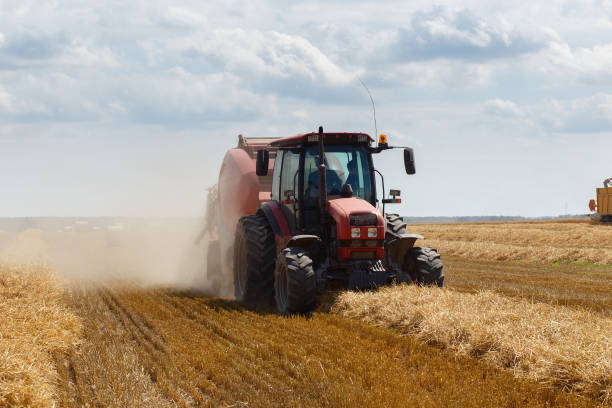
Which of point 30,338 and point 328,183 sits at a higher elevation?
point 328,183

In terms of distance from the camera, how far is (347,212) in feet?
31.9

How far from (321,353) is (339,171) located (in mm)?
4200

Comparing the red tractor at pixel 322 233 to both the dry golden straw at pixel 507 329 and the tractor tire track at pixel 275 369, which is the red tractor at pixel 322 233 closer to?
the dry golden straw at pixel 507 329

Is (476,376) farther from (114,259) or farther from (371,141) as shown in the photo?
(114,259)

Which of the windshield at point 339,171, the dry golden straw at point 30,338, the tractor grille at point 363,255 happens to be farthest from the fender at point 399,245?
the dry golden straw at point 30,338

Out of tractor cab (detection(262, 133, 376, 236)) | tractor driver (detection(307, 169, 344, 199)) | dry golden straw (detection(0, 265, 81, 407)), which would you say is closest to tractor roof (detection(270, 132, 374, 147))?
tractor cab (detection(262, 133, 376, 236))

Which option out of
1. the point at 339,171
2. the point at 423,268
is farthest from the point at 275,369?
the point at 339,171

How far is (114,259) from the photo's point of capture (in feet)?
79.6

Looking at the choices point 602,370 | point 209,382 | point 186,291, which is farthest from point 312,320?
point 186,291

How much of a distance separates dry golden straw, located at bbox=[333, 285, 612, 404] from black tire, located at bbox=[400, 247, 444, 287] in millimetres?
690

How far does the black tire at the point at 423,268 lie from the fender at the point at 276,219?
2.01 m

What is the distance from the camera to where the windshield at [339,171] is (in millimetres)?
10492

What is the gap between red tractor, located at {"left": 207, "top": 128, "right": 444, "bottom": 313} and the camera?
9.77 m

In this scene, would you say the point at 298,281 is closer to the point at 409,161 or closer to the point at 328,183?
the point at 328,183
